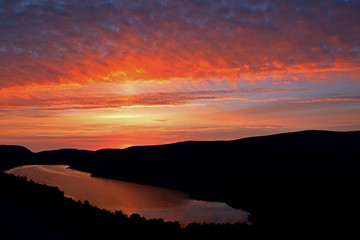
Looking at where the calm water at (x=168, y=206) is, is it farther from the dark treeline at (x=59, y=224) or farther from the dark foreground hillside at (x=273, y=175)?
the dark treeline at (x=59, y=224)

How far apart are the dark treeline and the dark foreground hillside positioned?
4680 mm

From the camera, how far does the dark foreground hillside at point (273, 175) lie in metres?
25.2

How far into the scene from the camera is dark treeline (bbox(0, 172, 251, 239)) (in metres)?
10.9

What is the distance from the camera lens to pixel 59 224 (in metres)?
12.0

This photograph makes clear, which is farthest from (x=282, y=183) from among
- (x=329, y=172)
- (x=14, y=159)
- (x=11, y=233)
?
(x=14, y=159)

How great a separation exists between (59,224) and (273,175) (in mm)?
45147

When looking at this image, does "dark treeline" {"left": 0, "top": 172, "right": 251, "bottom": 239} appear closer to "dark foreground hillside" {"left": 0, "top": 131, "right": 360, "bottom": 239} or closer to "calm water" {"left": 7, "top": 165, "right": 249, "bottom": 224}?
"dark foreground hillside" {"left": 0, "top": 131, "right": 360, "bottom": 239}

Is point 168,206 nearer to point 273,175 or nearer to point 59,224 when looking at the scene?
→ point 273,175

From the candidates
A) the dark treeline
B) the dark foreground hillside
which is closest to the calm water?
the dark foreground hillside

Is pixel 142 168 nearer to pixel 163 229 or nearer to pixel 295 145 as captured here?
pixel 295 145

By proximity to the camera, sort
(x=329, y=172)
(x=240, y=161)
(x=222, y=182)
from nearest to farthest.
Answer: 1. (x=329, y=172)
2. (x=222, y=182)
3. (x=240, y=161)

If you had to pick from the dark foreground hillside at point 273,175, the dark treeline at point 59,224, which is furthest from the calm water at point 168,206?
the dark treeline at point 59,224

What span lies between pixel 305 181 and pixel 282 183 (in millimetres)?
3317

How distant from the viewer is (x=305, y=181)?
147ft
